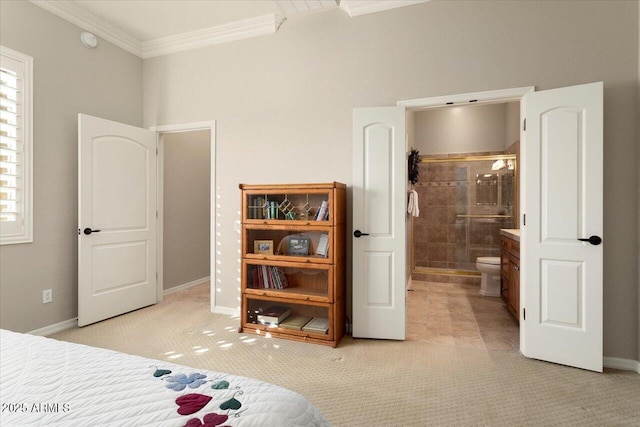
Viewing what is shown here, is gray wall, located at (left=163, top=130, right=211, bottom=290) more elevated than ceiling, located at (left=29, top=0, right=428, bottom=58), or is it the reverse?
ceiling, located at (left=29, top=0, right=428, bottom=58)

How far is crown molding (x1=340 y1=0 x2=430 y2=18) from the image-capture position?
3086 millimetres

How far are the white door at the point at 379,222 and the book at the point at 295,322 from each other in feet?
1.57

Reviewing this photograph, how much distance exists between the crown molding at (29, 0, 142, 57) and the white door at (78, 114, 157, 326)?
990 mm

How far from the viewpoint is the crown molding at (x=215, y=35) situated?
3548mm

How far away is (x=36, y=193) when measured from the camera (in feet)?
10.2

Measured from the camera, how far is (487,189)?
222 inches

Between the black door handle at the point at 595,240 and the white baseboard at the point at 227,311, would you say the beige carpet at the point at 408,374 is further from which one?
the black door handle at the point at 595,240

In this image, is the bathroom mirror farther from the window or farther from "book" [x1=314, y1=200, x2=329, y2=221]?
the window

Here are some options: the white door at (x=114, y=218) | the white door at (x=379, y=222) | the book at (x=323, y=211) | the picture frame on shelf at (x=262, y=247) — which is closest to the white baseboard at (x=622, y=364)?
the white door at (x=379, y=222)

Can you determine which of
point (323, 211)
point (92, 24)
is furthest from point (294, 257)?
point (92, 24)

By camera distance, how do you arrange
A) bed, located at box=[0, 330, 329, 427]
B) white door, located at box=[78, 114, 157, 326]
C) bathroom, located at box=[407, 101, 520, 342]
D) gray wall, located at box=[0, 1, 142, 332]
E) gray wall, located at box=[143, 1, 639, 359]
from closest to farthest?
bed, located at box=[0, 330, 329, 427], gray wall, located at box=[143, 1, 639, 359], gray wall, located at box=[0, 1, 142, 332], white door, located at box=[78, 114, 157, 326], bathroom, located at box=[407, 101, 520, 342]

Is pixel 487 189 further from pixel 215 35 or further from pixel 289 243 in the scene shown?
pixel 215 35

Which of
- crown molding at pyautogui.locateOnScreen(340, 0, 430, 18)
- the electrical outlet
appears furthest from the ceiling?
the electrical outlet

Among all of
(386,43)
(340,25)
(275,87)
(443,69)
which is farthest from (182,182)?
(443,69)
